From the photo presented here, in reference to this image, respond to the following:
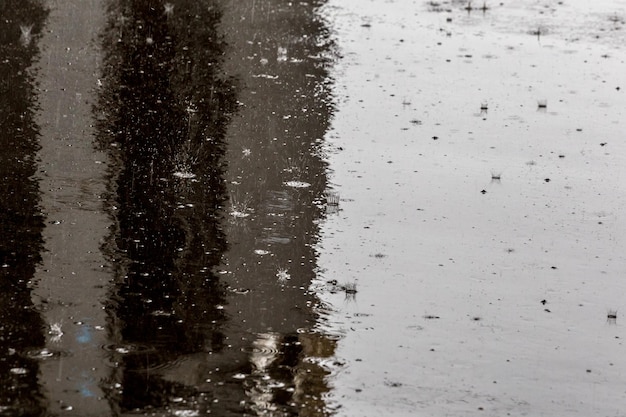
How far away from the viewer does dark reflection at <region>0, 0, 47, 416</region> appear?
777 cm

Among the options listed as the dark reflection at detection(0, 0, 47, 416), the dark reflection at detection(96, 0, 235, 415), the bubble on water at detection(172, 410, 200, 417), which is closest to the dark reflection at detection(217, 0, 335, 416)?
the dark reflection at detection(96, 0, 235, 415)

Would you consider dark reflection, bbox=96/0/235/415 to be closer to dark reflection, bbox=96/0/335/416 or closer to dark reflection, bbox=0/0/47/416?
dark reflection, bbox=96/0/335/416

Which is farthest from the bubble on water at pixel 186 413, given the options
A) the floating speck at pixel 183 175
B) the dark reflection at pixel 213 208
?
the floating speck at pixel 183 175

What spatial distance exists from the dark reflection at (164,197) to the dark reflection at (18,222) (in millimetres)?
608

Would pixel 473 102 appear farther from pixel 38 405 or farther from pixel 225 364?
pixel 38 405

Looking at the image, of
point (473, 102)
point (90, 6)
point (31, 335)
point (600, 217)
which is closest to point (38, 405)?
point (31, 335)

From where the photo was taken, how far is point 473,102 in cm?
1570

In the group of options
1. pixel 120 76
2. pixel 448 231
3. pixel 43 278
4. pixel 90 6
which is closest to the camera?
pixel 43 278

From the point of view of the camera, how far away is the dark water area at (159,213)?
8.01m

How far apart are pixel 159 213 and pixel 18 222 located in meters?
1.37

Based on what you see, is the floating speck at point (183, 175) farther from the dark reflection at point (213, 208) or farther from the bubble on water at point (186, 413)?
the bubble on water at point (186, 413)

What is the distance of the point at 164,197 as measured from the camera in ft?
37.8

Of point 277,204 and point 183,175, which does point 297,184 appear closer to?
point 277,204

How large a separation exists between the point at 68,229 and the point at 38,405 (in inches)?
132
